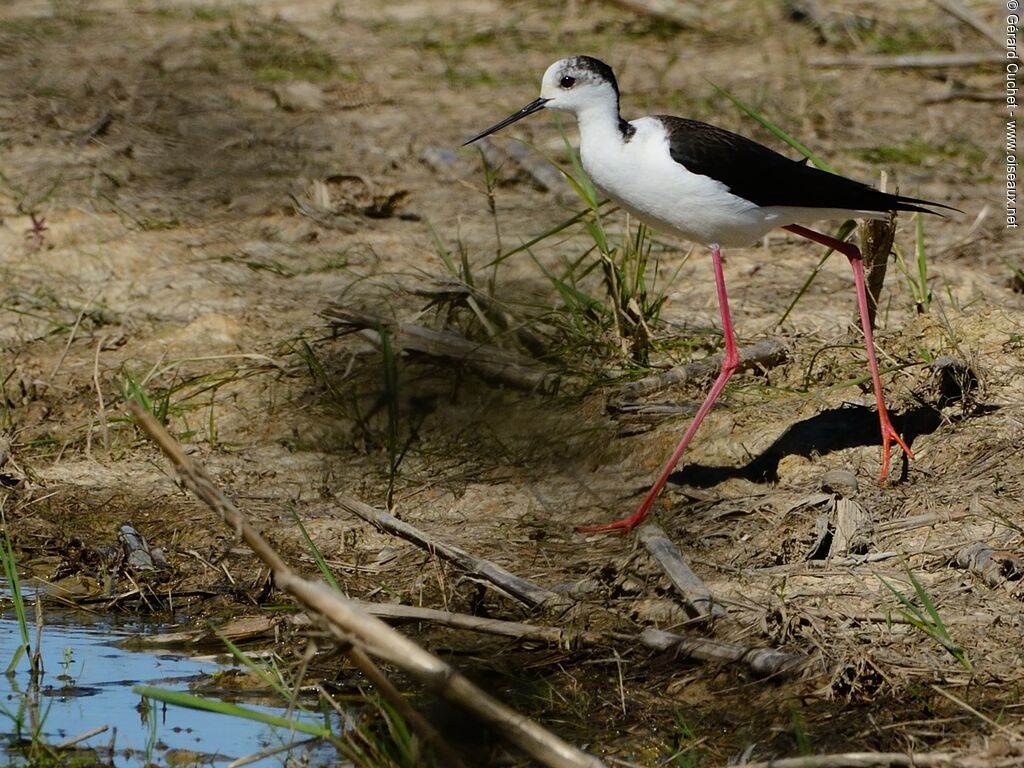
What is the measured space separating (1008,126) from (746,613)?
4.60m

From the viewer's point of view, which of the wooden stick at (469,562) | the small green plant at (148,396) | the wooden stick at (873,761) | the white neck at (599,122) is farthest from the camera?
the small green plant at (148,396)

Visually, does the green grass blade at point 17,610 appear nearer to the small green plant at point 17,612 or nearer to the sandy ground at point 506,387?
the small green plant at point 17,612

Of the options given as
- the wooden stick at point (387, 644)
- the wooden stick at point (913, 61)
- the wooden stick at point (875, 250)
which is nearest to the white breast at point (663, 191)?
the wooden stick at point (875, 250)

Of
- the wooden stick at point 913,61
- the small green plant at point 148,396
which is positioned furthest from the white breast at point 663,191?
the wooden stick at point 913,61

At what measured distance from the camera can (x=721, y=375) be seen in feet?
14.1

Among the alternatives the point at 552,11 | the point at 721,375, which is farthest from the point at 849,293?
the point at 552,11

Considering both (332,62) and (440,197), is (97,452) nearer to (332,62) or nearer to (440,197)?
(440,197)

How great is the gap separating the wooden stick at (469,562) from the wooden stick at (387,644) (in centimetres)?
118

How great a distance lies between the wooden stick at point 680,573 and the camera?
3420mm

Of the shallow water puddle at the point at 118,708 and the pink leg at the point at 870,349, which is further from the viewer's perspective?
the pink leg at the point at 870,349

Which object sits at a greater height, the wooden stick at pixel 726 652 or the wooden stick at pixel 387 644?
the wooden stick at pixel 387 644

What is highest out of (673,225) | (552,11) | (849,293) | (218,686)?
(552,11)

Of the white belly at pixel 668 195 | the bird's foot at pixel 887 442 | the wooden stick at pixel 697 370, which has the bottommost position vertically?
the bird's foot at pixel 887 442

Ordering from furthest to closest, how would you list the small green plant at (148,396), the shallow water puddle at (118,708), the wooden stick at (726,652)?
the small green plant at (148,396), the wooden stick at (726,652), the shallow water puddle at (118,708)
